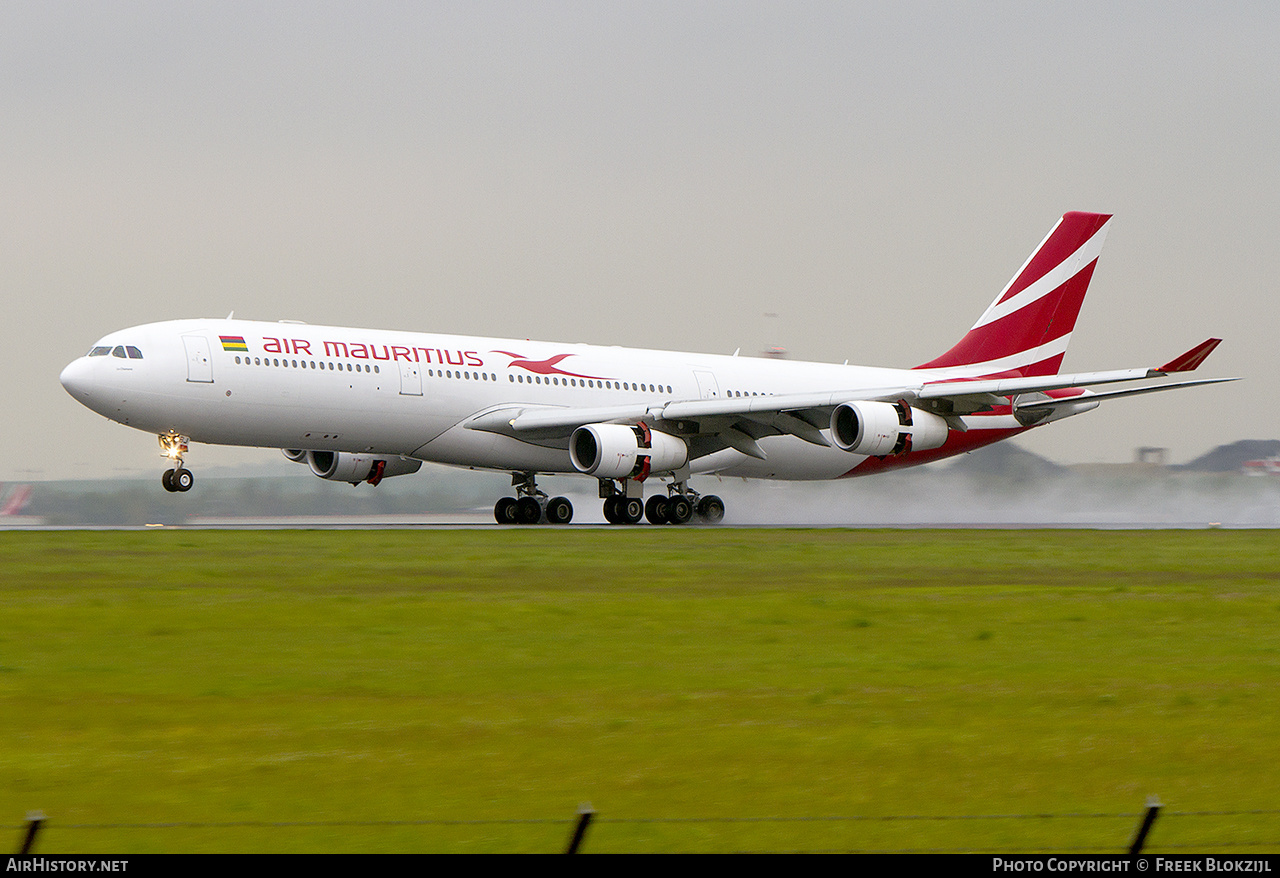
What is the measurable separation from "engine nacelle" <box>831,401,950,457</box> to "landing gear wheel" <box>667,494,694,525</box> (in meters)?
4.60

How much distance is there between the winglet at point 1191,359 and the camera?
32500 mm

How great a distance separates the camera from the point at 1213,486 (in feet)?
161

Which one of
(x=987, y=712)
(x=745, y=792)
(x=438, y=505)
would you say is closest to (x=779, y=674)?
(x=987, y=712)

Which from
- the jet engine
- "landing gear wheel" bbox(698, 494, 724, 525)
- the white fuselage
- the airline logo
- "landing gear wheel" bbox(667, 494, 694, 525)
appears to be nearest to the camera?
the white fuselage

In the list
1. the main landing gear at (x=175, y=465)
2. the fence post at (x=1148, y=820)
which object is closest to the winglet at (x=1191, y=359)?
the main landing gear at (x=175, y=465)

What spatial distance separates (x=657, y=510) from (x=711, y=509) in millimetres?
2430

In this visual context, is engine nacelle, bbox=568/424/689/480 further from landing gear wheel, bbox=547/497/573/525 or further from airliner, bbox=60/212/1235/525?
landing gear wheel, bbox=547/497/573/525

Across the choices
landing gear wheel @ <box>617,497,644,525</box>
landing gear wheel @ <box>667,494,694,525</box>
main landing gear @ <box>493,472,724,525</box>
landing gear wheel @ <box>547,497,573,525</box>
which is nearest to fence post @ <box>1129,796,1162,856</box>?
main landing gear @ <box>493,472,724,525</box>

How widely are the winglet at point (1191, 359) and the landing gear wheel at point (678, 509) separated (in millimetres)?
12155

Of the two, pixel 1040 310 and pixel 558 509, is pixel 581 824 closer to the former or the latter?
pixel 558 509

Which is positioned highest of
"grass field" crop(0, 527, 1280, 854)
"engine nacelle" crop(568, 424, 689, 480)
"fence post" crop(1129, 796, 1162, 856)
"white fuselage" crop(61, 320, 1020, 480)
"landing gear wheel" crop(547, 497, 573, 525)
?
"white fuselage" crop(61, 320, 1020, 480)

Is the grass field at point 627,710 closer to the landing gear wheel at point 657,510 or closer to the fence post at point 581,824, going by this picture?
the fence post at point 581,824

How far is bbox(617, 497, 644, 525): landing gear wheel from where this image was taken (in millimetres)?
36844
